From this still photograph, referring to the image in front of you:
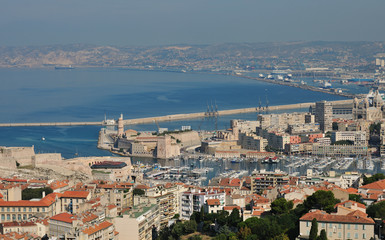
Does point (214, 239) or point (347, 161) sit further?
point (347, 161)

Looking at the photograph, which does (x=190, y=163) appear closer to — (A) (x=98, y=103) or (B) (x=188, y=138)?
(B) (x=188, y=138)

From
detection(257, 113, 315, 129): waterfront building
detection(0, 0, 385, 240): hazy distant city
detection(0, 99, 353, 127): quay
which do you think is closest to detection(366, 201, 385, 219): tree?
detection(0, 0, 385, 240): hazy distant city

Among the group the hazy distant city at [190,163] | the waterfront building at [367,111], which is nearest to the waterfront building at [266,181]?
the hazy distant city at [190,163]

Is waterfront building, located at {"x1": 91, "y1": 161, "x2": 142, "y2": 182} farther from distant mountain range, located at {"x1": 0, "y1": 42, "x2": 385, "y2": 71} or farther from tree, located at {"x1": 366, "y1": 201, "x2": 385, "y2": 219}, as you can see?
distant mountain range, located at {"x1": 0, "y1": 42, "x2": 385, "y2": 71}

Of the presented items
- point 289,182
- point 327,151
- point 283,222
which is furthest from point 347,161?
point 283,222

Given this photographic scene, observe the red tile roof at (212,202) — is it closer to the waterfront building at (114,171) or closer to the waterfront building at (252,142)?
the waterfront building at (114,171)

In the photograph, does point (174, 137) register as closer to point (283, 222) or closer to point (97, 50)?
point (283, 222)
